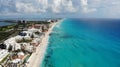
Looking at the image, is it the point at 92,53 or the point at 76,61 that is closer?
the point at 76,61

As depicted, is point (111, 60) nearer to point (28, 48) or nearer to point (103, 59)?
point (103, 59)

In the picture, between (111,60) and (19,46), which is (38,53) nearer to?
(19,46)

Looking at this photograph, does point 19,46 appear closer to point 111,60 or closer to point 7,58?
point 7,58

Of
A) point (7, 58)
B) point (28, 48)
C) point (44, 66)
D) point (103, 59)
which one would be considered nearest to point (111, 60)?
point (103, 59)

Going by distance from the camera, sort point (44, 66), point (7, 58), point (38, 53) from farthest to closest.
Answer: point (38, 53), point (7, 58), point (44, 66)

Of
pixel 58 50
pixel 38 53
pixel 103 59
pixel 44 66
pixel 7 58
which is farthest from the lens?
pixel 58 50

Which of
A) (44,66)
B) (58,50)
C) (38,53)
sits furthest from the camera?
(58,50)

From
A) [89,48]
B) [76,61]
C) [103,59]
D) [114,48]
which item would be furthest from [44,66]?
[114,48]

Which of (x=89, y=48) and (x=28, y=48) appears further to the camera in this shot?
(x=89, y=48)
